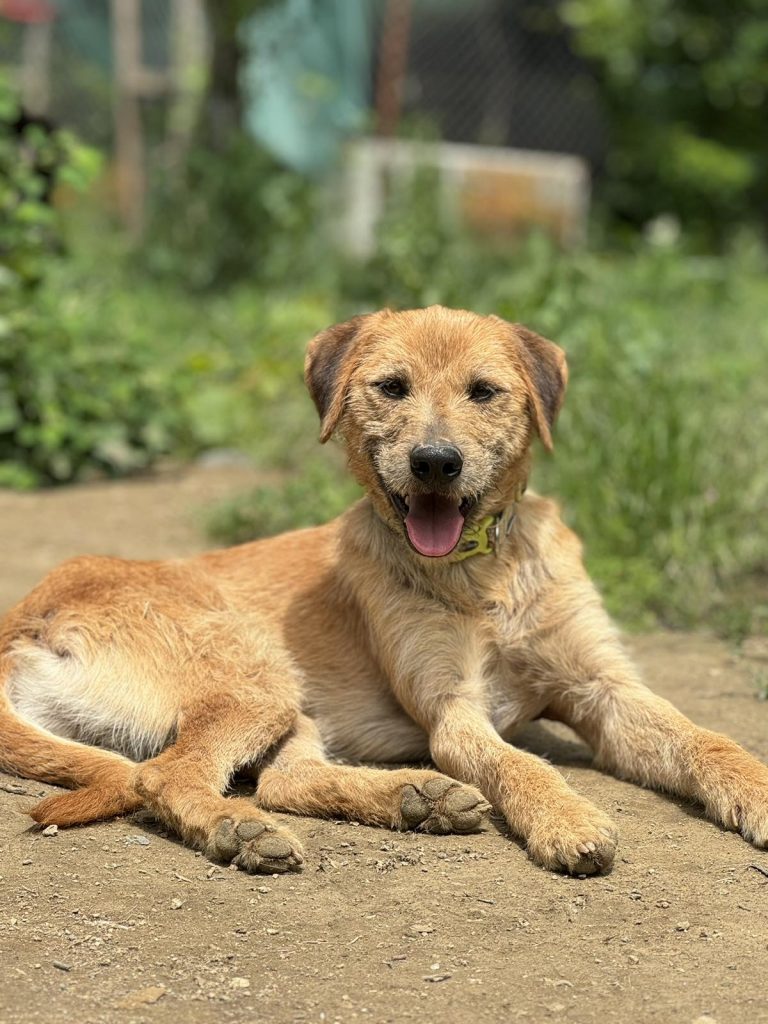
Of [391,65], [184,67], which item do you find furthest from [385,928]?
[391,65]

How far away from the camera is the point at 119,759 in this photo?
418cm

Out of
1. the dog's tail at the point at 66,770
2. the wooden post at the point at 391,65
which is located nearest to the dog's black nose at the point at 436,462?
the dog's tail at the point at 66,770

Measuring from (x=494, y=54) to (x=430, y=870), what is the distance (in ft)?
48.2

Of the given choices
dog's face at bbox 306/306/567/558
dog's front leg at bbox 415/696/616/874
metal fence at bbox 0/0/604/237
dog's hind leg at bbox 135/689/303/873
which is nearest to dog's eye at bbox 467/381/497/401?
dog's face at bbox 306/306/567/558

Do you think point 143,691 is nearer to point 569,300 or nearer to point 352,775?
point 352,775

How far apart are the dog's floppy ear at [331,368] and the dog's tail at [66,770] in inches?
49.9

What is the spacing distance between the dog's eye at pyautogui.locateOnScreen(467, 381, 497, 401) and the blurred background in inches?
80.6

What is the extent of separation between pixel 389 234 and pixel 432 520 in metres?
5.82

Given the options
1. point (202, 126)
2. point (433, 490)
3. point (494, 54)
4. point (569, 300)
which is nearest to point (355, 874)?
point (433, 490)

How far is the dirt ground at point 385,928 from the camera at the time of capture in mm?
2984

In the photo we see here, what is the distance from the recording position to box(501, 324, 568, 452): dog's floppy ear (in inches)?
177

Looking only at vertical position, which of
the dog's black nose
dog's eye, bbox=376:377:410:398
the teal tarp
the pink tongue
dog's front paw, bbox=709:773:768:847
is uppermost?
the teal tarp

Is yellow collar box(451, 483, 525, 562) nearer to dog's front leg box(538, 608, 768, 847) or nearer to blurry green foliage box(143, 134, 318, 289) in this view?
dog's front leg box(538, 608, 768, 847)

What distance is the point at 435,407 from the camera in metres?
4.30
